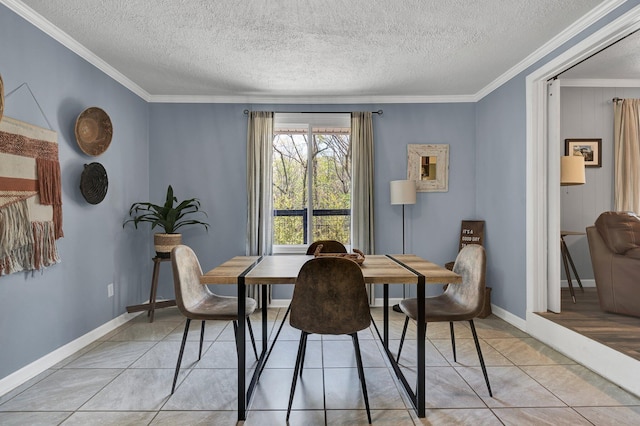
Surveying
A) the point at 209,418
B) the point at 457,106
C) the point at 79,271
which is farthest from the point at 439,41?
the point at 79,271

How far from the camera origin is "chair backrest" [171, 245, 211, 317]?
7.81 feet

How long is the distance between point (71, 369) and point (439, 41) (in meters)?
3.84

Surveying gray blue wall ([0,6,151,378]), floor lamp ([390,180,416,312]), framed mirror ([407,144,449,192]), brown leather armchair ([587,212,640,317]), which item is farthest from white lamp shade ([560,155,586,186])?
gray blue wall ([0,6,151,378])

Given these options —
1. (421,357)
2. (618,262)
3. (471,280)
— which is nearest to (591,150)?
(618,262)

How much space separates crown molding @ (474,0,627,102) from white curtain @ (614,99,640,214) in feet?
6.28

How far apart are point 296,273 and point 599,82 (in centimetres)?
469

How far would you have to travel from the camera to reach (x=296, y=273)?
215 cm

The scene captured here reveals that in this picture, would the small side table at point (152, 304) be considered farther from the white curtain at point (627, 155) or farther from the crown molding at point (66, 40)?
the white curtain at point (627, 155)

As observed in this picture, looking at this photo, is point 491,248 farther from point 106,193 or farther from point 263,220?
point 106,193

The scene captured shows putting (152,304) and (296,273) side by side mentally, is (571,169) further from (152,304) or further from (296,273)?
(152,304)

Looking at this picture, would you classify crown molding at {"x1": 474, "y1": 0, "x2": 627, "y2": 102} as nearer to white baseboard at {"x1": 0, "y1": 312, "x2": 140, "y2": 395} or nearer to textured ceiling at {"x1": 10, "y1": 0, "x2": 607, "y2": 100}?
textured ceiling at {"x1": 10, "y1": 0, "x2": 607, "y2": 100}

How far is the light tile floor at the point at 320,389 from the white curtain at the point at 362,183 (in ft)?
4.46

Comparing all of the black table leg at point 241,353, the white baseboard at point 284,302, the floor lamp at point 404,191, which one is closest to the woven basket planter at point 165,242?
the white baseboard at point 284,302

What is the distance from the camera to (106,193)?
347cm
